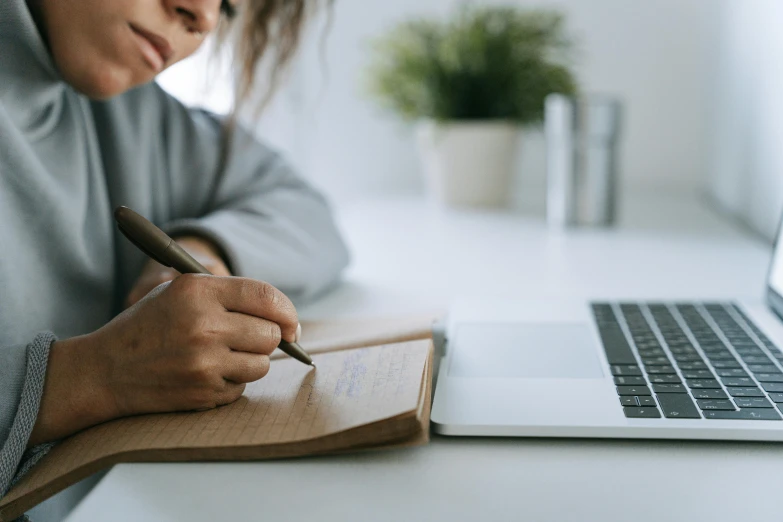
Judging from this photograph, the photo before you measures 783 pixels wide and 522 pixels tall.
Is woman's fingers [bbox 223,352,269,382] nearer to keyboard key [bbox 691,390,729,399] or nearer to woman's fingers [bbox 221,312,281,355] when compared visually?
woman's fingers [bbox 221,312,281,355]

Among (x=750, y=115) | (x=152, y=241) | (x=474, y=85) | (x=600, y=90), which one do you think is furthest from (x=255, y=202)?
(x=600, y=90)

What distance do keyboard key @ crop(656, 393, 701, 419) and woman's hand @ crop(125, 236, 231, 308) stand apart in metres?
0.37

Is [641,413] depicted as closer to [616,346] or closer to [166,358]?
[616,346]

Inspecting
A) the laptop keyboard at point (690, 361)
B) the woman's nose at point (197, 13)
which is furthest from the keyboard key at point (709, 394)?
the woman's nose at point (197, 13)

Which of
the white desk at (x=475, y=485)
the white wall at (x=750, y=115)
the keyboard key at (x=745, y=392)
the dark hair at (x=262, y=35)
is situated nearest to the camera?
the white desk at (x=475, y=485)

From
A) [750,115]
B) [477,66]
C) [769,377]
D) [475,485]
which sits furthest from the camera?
[477,66]

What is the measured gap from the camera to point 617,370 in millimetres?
544

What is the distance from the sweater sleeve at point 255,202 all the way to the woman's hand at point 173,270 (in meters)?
0.03

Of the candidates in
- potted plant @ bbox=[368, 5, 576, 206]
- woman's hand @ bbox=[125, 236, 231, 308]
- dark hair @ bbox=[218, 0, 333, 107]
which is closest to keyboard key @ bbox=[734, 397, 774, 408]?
woman's hand @ bbox=[125, 236, 231, 308]

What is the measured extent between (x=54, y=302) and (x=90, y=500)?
33cm

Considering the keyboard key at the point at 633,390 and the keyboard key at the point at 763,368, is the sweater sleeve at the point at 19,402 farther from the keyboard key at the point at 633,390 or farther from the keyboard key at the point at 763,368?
the keyboard key at the point at 763,368

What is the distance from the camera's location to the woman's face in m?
0.64

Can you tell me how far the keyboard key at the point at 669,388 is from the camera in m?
0.50

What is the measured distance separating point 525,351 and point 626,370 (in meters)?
0.09
